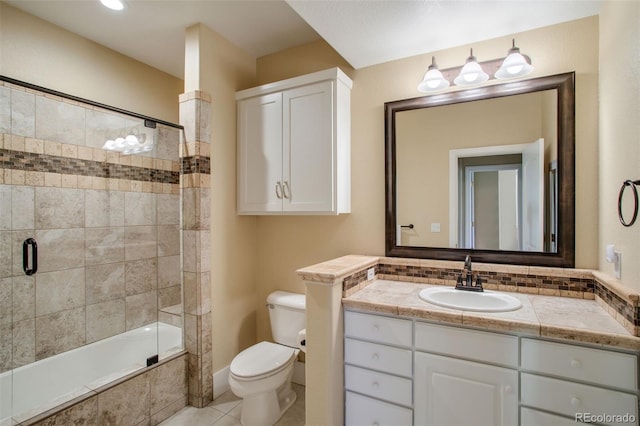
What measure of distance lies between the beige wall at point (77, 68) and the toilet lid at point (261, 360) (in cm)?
225

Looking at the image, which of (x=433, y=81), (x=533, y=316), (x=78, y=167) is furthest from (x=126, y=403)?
(x=433, y=81)

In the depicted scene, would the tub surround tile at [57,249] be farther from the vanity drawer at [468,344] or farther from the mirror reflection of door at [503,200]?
the mirror reflection of door at [503,200]

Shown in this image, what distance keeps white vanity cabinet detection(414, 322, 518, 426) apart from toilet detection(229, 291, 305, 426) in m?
0.88

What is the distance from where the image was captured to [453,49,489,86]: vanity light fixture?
1.76 m

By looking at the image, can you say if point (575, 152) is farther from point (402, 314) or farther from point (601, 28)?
point (402, 314)

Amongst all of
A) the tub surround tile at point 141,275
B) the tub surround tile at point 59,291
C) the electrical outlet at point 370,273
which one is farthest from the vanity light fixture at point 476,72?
the tub surround tile at point 59,291

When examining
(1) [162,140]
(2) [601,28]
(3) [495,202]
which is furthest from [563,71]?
(1) [162,140]

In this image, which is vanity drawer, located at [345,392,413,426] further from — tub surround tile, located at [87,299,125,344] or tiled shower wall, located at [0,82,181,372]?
tub surround tile, located at [87,299,125,344]

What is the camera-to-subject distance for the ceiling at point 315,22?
5.20ft

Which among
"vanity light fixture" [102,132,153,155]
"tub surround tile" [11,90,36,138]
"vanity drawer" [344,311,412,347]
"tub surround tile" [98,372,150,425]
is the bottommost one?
"tub surround tile" [98,372,150,425]

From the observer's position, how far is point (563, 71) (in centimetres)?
170

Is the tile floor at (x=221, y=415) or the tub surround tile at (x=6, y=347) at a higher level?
the tub surround tile at (x=6, y=347)

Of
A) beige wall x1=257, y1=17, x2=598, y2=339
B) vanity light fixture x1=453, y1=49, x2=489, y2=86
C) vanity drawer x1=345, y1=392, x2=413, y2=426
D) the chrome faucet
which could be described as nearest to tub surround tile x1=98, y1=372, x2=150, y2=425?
beige wall x1=257, y1=17, x2=598, y2=339


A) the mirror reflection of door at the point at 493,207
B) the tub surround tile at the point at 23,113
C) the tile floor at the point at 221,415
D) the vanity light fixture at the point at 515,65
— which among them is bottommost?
the tile floor at the point at 221,415
